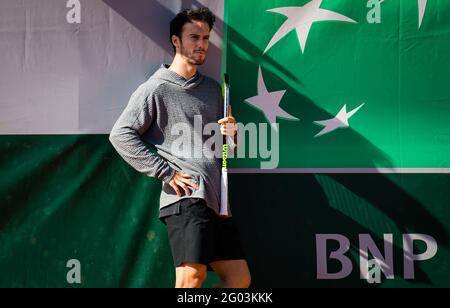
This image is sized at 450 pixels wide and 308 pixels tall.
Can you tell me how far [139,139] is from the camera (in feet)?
14.1

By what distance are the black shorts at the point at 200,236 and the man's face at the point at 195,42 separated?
2.81 ft

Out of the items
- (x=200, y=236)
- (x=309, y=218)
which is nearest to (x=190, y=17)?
(x=200, y=236)

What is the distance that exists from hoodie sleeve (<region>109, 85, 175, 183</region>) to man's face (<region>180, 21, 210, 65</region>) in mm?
329

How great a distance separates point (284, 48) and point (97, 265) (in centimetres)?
184

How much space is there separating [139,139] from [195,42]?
66cm

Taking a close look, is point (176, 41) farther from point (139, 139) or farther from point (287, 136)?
point (287, 136)

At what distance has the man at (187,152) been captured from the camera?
4.11 meters

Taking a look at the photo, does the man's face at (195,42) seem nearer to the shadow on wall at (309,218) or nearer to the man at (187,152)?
the man at (187,152)

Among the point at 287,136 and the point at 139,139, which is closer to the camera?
the point at 139,139

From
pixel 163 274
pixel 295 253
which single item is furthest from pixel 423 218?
pixel 163 274

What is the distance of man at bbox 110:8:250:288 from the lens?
4.11m

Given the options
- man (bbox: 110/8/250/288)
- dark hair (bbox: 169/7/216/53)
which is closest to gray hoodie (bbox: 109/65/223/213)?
man (bbox: 110/8/250/288)

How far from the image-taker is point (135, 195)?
4922 mm
